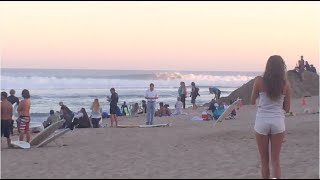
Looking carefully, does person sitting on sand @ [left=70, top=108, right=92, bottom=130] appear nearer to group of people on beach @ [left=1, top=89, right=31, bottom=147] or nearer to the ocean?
group of people on beach @ [left=1, top=89, right=31, bottom=147]

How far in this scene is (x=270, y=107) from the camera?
20.8 ft

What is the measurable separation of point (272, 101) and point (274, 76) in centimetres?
26

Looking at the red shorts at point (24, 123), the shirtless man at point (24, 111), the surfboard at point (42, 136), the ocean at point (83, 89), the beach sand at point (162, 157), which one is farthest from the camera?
the ocean at point (83, 89)

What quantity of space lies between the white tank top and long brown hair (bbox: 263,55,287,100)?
44 mm

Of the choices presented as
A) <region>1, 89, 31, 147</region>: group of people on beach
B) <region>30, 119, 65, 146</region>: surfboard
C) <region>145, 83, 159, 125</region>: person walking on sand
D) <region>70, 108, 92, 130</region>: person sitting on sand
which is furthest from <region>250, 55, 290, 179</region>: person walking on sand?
<region>70, 108, 92, 130</region>: person sitting on sand

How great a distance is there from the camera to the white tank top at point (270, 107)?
6320mm

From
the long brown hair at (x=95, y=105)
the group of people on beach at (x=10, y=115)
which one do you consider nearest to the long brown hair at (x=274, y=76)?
the group of people on beach at (x=10, y=115)

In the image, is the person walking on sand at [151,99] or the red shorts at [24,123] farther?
the person walking on sand at [151,99]

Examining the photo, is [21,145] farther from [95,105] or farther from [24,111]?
[95,105]

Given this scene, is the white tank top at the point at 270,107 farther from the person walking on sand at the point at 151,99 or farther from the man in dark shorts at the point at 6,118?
the person walking on sand at the point at 151,99

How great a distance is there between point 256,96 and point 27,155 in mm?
5852

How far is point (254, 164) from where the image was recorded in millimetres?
8875

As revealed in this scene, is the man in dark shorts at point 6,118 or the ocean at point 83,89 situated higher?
the man in dark shorts at point 6,118

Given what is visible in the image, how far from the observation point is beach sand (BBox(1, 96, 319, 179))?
8336 millimetres
